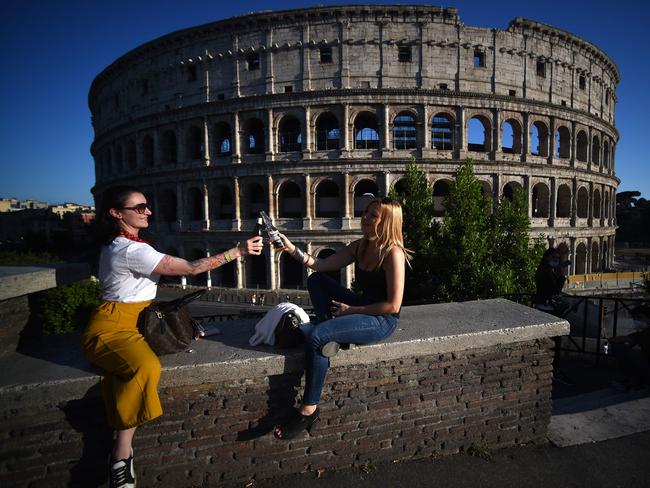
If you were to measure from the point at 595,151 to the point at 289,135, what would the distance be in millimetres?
24649

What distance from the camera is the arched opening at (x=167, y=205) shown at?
2478 centimetres

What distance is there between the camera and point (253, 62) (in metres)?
21.8

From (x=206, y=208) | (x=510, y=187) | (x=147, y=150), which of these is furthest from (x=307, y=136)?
(x=510, y=187)

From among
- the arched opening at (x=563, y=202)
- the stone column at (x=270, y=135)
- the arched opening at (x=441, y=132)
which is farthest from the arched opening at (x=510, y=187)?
the stone column at (x=270, y=135)

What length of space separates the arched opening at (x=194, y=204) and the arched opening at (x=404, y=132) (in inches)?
580

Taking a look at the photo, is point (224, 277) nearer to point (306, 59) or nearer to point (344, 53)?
point (306, 59)

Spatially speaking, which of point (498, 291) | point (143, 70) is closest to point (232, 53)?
point (143, 70)

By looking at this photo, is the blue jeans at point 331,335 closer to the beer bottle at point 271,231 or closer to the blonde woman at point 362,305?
the blonde woman at point 362,305

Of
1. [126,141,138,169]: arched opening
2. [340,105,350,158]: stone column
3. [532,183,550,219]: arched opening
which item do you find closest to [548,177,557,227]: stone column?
[532,183,550,219]: arched opening

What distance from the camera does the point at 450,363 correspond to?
9.98 ft

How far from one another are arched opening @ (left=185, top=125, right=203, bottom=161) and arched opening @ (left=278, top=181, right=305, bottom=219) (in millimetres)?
7279

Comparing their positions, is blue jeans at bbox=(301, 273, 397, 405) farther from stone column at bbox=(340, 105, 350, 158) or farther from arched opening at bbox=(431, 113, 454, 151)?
arched opening at bbox=(431, 113, 454, 151)

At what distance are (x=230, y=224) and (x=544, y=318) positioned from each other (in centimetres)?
2114

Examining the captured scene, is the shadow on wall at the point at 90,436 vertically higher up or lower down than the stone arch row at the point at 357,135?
lower down
